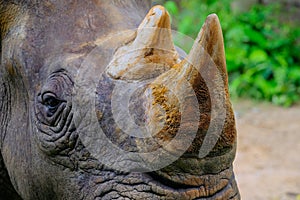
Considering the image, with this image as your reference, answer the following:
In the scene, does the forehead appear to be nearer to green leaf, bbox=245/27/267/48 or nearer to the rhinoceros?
the rhinoceros

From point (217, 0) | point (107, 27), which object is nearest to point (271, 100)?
point (217, 0)

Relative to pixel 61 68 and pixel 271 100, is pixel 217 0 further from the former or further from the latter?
pixel 61 68

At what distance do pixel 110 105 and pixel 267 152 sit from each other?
547cm

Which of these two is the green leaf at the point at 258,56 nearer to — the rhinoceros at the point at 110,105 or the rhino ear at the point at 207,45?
the rhinoceros at the point at 110,105

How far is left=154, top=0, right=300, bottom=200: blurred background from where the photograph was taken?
7679 mm

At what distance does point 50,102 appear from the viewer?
296cm

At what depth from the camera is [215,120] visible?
2533 mm

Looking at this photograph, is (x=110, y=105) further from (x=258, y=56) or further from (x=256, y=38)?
(x=256, y=38)

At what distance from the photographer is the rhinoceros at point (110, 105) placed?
2.53m

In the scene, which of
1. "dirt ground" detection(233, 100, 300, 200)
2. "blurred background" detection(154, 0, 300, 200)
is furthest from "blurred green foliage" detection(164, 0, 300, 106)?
"dirt ground" detection(233, 100, 300, 200)

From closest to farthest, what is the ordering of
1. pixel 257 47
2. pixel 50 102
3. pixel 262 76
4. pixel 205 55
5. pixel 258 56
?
pixel 205 55
pixel 50 102
pixel 262 76
pixel 258 56
pixel 257 47

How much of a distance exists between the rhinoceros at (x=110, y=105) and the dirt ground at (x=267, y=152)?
3507 millimetres

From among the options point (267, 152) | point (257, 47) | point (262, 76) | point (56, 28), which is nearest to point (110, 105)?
point (56, 28)

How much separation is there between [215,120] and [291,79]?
25.1 ft
